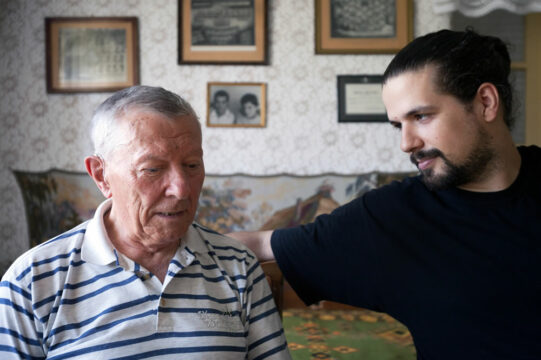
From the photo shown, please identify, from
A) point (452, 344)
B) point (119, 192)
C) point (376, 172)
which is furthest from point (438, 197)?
point (376, 172)

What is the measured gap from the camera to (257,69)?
3.25 metres

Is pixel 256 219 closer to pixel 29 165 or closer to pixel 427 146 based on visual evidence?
Result: pixel 29 165

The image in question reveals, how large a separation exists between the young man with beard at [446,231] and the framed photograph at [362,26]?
1.93m

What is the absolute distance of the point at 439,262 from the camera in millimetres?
1193

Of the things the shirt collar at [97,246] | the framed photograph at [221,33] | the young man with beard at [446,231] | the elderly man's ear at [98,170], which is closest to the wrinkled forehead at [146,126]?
the elderly man's ear at [98,170]

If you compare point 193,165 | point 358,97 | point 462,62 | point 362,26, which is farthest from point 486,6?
point 193,165

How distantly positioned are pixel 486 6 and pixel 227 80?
6.26 ft

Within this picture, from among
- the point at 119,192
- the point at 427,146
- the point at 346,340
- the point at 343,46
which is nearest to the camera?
the point at 119,192

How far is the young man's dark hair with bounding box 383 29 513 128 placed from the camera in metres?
1.26

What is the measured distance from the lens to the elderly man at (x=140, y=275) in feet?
2.99

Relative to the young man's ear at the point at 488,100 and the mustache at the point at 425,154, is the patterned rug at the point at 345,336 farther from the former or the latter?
the young man's ear at the point at 488,100

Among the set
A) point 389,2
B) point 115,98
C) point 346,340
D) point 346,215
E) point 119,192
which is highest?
point 389,2

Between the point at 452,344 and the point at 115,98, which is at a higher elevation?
the point at 115,98

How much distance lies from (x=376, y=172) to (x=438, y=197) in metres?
1.98
